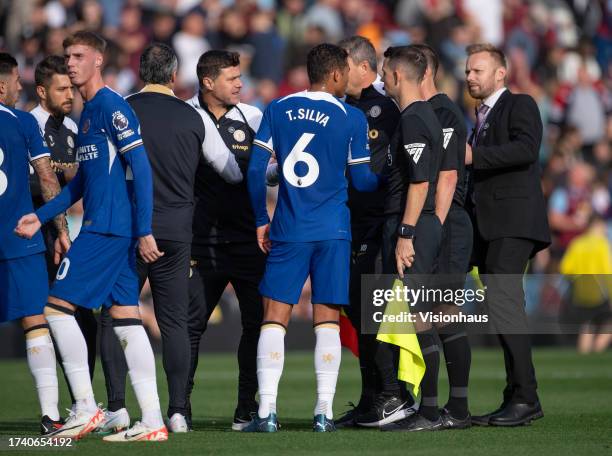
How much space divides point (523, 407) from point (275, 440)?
199 centimetres

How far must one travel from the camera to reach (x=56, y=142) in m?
9.73

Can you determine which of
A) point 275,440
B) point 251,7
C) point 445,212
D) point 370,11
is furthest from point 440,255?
point 370,11

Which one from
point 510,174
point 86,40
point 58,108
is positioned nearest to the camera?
point 86,40

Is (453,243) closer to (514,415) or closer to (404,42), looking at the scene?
(514,415)

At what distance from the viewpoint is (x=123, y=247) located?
316 inches

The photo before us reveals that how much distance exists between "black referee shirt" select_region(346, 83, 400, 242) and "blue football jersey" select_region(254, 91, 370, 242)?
694 mm

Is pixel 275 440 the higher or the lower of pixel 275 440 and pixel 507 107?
the lower

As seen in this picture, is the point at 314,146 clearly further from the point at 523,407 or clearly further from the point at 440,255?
the point at 523,407

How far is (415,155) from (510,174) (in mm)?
1248

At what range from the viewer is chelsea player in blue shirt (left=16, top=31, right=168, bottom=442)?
789 centimetres

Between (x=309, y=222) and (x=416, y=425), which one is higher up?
(x=309, y=222)

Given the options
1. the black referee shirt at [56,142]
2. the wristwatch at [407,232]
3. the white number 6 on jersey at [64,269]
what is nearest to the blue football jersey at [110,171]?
the white number 6 on jersey at [64,269]

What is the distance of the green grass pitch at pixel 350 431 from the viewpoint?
753 cm

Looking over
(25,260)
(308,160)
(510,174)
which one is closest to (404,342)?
(308,160)
